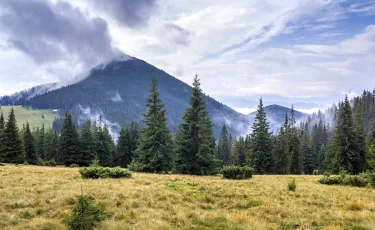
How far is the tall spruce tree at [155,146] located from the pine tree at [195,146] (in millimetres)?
1816

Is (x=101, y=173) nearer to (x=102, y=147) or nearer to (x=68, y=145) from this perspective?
(x=68, y=145)

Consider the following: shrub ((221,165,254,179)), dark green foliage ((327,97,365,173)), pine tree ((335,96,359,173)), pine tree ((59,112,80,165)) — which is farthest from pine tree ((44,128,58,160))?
pine tree ((335,96,359,173))

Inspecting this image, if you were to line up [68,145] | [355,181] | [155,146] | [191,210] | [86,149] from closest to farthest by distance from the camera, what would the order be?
[191,210] → [355,181] → [155,146] → [68,145] → [86,149]

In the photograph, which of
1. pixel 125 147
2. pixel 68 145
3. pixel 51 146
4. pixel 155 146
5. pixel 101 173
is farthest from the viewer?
pixel 51 146

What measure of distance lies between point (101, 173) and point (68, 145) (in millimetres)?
48376

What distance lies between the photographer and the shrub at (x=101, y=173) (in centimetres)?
2072

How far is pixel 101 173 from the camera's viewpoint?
2111 centimetres

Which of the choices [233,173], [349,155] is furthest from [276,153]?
[233,173]

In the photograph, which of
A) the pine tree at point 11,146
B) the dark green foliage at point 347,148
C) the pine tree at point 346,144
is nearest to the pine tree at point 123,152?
the pine tree at point 11,146

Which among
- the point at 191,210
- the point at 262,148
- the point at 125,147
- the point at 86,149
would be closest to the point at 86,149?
the point at 86,149

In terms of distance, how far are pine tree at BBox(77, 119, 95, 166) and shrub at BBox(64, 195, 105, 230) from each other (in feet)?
196

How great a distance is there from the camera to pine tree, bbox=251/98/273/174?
49.6 m

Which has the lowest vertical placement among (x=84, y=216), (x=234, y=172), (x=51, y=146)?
(x=51, y=146)

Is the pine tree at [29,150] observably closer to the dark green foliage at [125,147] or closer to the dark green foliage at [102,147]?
the dark green foliage at [102,147]
